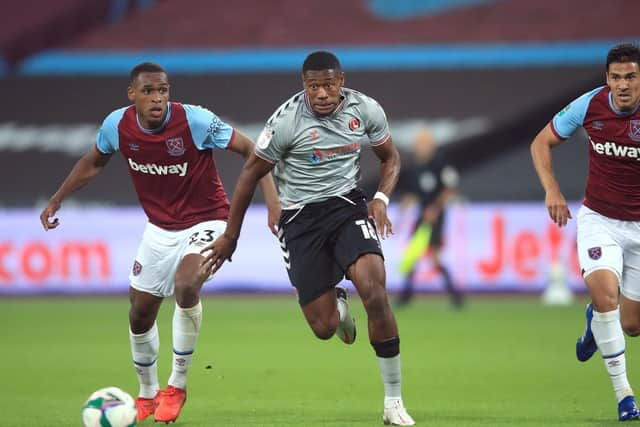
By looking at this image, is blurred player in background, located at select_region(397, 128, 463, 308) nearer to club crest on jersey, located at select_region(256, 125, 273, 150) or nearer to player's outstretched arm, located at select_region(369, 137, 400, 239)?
player's outstretched arm, located at select_region(369, 137, 400, 239)

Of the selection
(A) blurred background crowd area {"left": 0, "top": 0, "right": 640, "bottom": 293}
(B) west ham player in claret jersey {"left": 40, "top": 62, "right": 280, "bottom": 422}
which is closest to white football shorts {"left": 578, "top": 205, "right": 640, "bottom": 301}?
(B) west ham player in claret jersey {"left": 40, "top": 62, "right": 280, "bottom": 422}

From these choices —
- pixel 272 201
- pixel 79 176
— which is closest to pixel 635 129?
pixel 272 201

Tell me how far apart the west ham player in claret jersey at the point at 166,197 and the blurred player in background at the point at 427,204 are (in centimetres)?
811

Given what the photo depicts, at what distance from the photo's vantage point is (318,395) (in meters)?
8.70

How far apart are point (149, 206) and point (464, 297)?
10.0 meters

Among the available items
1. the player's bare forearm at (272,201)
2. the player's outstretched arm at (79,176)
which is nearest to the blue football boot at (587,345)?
the player's bare forearm at (272,201)

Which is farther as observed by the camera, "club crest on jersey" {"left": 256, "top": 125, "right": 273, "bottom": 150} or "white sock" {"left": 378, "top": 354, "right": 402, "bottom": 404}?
"club crest on jersey" {"left": 256, "top": 125, "right": 273, "bottom": 150}

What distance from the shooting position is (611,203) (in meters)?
7.61

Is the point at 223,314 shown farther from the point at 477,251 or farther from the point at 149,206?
the point at 149,206

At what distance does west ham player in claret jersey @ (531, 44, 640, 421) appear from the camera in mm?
7277

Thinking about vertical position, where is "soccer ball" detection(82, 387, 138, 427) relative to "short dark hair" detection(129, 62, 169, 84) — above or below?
below

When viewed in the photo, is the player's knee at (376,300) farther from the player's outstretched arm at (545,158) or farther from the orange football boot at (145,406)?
the orange football boot at (145,406)

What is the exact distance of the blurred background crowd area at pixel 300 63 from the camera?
2128cm

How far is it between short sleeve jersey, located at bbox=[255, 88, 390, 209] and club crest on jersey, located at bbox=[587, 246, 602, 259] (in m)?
1.48
